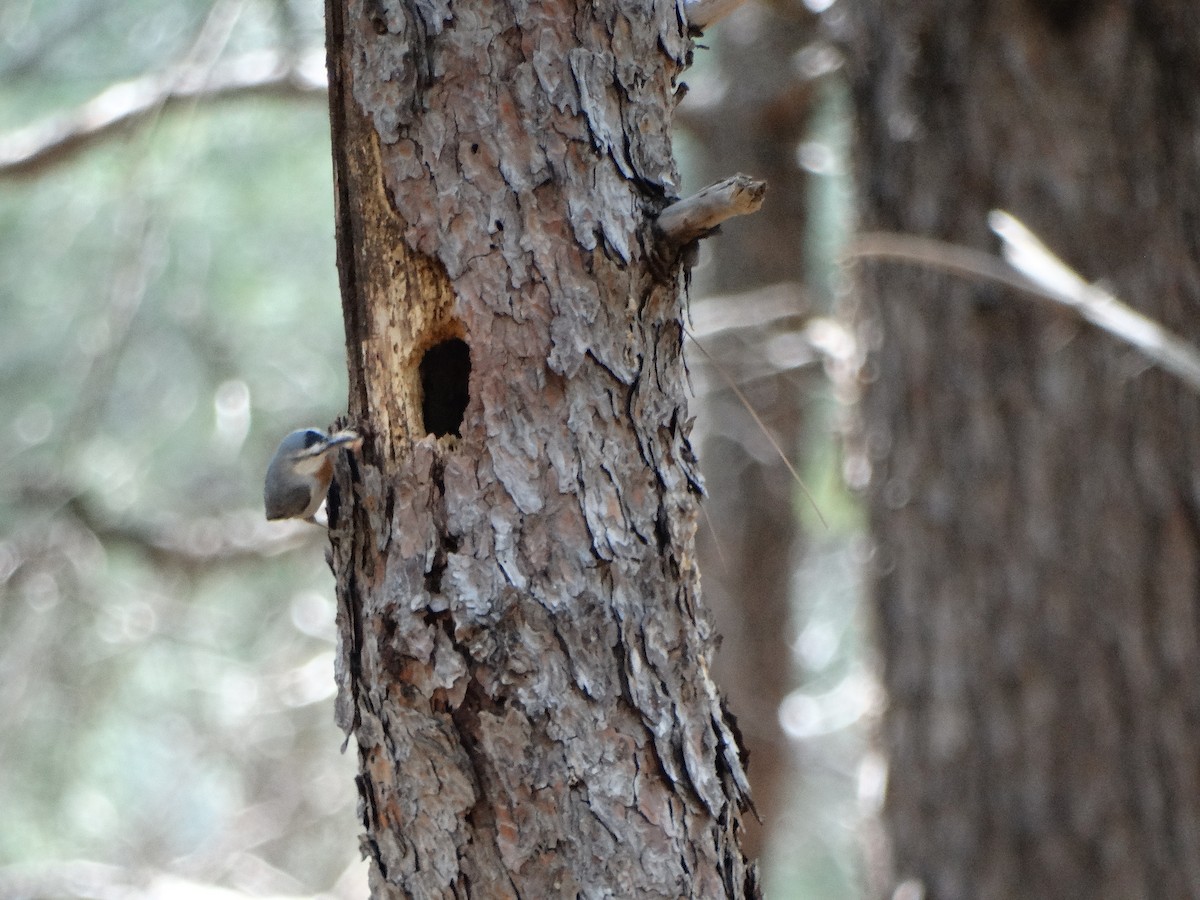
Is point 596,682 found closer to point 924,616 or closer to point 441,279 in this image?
point 441,279

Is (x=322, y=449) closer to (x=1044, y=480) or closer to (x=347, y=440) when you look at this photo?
(x=347, y=440)

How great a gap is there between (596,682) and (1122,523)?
1.84 m

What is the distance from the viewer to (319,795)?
5840 millimetres

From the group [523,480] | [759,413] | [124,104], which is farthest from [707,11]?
[759,413]

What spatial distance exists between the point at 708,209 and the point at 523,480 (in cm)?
39

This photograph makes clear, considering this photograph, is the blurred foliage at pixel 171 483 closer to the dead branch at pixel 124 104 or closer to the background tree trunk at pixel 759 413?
the dead branch at pixel 124 104

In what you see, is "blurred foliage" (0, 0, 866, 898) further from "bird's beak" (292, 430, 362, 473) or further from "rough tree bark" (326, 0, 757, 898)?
"rough tree bark" (326, 0, 757, 898)

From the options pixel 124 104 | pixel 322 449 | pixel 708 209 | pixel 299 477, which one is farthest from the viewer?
pixel 124 104

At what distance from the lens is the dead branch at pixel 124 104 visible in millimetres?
3703

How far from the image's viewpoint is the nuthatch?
1858 millimetres

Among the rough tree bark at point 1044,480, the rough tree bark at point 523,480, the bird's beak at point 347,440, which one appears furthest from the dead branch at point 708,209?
the rough tree bark at point 1044,480

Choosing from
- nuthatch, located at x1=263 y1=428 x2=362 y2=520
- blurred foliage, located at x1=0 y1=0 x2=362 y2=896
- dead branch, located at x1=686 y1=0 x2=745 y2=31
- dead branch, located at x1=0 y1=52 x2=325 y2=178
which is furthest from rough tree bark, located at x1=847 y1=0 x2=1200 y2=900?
blurred foliage, located at x1=0 y1=0 x2=362 y2=896

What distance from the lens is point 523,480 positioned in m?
1.51

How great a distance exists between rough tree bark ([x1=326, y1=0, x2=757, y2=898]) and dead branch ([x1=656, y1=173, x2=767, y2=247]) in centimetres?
4
